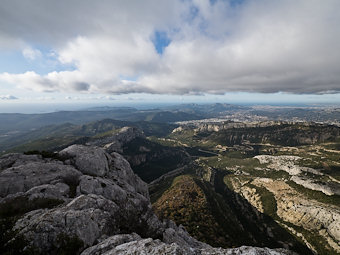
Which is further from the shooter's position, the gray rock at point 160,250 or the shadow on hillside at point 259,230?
the shadow on hillside at point 259,230

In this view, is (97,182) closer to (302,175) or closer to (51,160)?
A: (51,160)

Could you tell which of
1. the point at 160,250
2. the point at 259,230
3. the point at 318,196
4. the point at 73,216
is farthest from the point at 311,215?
the point at 73,216

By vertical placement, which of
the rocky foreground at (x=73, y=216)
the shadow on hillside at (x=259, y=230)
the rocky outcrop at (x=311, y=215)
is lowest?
the shadow on hillside at (x=259, y=230)

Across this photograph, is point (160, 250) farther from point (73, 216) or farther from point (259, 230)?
point (259, 230)

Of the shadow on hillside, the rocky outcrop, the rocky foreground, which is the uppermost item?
the rocky foreground

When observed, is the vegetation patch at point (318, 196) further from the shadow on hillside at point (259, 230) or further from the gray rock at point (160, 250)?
the gray rock at point (160, 250)

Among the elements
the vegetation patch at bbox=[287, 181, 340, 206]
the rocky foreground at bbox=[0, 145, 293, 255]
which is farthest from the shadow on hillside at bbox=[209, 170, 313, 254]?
the rocky foreground at bbox=[0, 145, 293, 255]

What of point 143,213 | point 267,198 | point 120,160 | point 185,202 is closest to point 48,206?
point 143,213

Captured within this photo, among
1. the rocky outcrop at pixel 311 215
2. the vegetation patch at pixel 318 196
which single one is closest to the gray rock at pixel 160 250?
the rocky outcrop at pixel 311 215

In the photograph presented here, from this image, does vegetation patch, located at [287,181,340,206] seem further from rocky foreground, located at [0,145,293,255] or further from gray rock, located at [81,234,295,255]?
gray rock, located at [81,234,295,255]
